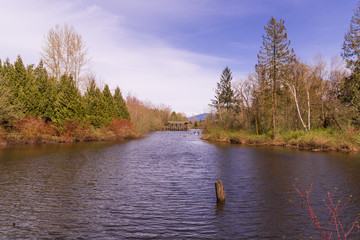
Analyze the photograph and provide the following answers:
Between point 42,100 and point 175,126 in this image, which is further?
point 175,126

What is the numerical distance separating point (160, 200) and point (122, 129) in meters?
36.8

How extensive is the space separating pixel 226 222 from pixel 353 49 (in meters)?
27.9

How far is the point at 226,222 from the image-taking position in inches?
320

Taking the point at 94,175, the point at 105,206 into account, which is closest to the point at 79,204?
the point at 105,206

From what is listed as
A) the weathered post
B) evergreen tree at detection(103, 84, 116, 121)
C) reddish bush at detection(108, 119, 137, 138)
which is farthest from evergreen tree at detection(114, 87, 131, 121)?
the weathered post

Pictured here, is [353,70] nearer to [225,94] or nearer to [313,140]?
[313,140]

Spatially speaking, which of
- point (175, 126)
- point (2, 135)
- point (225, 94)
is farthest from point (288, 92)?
point (175, 126)

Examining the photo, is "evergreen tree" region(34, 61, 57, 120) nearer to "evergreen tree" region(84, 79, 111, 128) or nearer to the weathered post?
"evergreen tree" region(84, 79, 111, 128)

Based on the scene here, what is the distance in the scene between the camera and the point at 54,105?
1469 inches

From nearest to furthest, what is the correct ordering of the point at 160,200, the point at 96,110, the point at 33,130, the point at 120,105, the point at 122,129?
the point at 160,200
the point at 33,130
the point at 96,110
the point at 122,129
the point at 120,105

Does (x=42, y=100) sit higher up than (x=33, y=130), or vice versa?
(x=42, y=100)

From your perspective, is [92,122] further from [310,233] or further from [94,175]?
[310,233]

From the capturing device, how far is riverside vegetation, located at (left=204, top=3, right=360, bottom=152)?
26.8m

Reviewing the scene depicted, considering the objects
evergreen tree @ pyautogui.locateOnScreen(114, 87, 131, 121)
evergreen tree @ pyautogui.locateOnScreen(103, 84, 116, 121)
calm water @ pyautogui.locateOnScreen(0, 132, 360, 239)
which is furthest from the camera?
evergreen tree @ pyautogui.locateOnScreen(114, 87, 131, 121)
